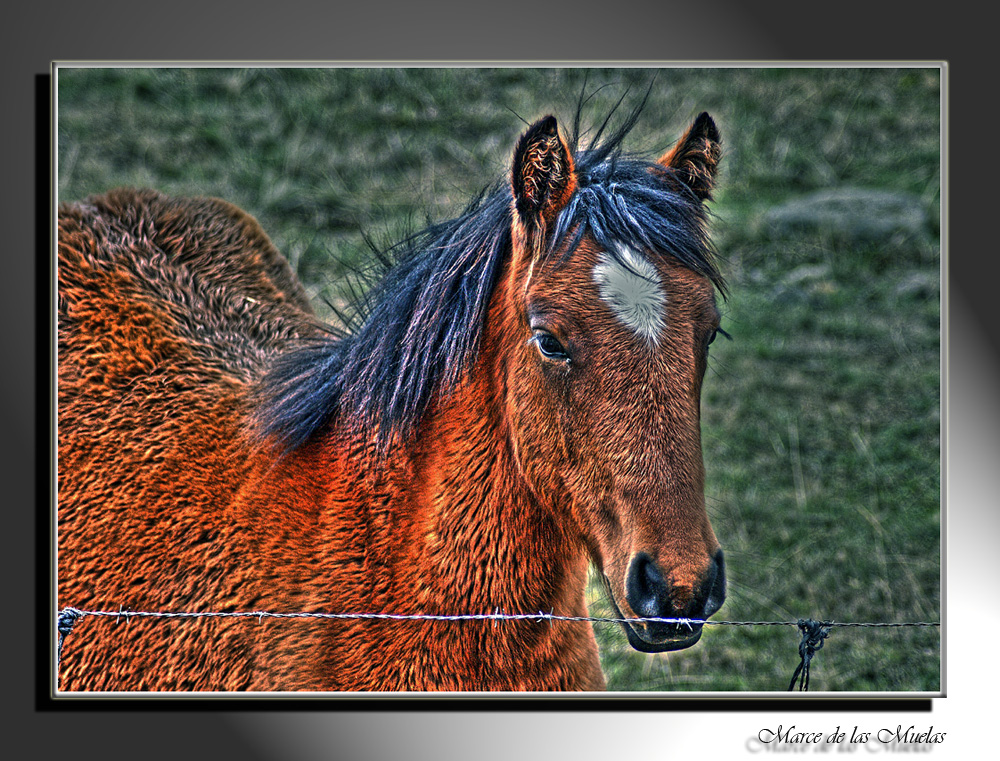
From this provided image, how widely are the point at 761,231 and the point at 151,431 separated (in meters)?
3.33

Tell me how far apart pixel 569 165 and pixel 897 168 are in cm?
201

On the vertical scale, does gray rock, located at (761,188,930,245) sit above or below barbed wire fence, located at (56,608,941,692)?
above

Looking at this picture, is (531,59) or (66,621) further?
(531,59)

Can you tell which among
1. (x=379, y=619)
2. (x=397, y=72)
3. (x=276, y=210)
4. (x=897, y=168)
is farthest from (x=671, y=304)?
(x=276, y=210)

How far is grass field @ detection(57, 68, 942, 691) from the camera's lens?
9.75 ft

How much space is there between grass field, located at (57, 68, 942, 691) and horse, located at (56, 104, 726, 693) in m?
0.85

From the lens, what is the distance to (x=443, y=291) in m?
2.16

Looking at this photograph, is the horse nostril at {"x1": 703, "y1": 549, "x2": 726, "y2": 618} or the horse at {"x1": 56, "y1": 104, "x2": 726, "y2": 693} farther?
the horse at {"x1": 56, "y1": 104, "x2": 726, "y2": 693}

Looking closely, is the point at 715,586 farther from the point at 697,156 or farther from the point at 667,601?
the point at 697,156

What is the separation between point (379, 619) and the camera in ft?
6.99

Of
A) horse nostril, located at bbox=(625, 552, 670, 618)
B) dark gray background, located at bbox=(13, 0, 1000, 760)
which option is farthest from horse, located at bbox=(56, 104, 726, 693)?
dark gray background, located at bbox=(13, 0, 1000, 760)

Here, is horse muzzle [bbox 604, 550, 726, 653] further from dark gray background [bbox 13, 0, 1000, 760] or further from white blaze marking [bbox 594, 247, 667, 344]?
dark gray background [bbox 13, 0, 1000, 760]

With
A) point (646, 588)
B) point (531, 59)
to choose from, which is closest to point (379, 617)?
point (646, 588)
